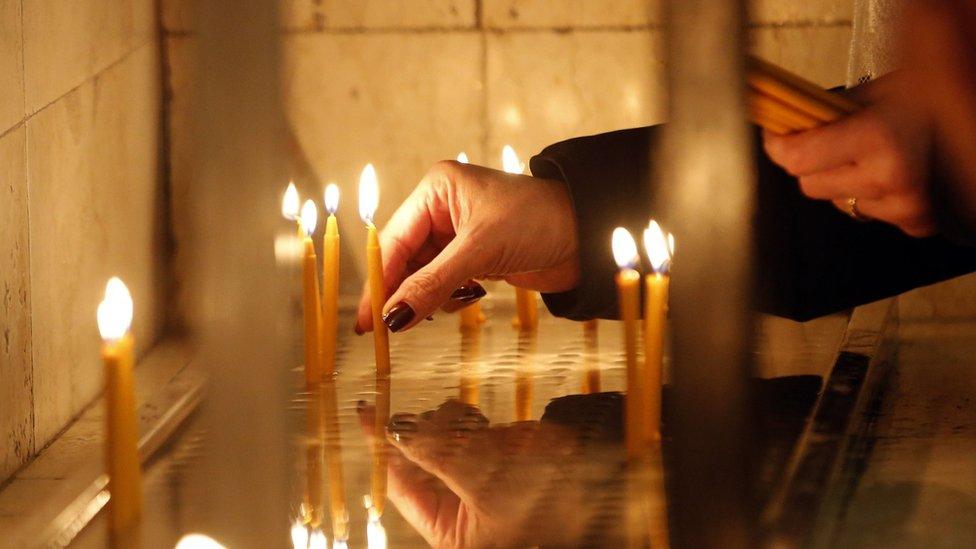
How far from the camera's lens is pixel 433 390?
1.22m

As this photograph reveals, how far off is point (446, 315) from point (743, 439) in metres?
1.32

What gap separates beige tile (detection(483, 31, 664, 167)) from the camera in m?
2.18

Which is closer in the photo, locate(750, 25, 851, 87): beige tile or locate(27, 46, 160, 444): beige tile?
locate(27, 46, 160, 444): beige tile

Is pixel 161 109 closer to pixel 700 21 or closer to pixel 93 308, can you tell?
pixel 93 308

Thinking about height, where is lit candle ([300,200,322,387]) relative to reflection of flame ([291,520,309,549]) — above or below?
above

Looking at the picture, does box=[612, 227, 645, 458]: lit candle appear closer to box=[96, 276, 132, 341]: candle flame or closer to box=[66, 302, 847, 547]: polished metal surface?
box=[66, 302, 847, 547]: polished metal surface

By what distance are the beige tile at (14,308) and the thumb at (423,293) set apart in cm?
42

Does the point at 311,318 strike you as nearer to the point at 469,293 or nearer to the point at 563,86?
the point at 469,293

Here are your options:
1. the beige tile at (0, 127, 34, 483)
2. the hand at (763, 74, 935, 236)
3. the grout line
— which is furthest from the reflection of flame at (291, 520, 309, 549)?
the grout line

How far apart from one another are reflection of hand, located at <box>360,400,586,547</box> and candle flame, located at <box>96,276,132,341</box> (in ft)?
0.73

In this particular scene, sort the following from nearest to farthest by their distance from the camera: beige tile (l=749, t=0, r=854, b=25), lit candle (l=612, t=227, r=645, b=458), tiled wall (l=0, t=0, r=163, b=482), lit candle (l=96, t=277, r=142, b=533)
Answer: lit candle (l=96, t=277, r=142, b=533), lit candle (l=612, t=227, r=645, b=458), tiled wall (l=0, t=0, r=163, b=482), beige tile (l=749, t=0, r=854, b=25)

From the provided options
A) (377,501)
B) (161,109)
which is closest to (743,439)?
(377,501)

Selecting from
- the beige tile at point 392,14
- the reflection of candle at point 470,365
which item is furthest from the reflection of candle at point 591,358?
the beige tile at point 392,14

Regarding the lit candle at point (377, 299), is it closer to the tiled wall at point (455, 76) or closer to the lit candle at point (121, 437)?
the lit candle at point (121, 437)
